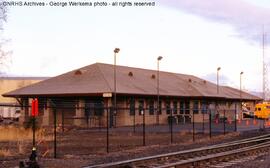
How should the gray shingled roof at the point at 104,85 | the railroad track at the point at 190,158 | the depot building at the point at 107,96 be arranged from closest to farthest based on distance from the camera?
the railroad track at the point at 190,158 < the depot building at the point at 107,96 < the gray shingled roof at the point at 104,85

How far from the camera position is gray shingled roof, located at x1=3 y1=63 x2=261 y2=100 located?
5003cm

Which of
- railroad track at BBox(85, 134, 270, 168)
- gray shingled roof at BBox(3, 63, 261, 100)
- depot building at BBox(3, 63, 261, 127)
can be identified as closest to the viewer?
railroad track at BBox(85, 134, 270, 168)

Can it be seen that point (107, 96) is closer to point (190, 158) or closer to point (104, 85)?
point (104, 85)

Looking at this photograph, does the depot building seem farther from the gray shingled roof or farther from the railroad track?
the railroad track

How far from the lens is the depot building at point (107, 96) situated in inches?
1929

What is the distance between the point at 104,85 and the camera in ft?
164

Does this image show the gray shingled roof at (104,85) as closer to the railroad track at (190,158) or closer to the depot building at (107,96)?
the depot building at (107,96)

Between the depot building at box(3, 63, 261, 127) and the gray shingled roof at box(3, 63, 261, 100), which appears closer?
the depot building at box(3, 63, 261, 127)

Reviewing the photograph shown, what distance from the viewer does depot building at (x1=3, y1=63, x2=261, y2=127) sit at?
4900cm

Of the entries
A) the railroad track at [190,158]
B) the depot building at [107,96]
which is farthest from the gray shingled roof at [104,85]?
the railroad track at [190,158]

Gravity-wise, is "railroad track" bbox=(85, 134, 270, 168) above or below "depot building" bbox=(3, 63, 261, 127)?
below

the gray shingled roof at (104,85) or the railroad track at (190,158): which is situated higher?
the gray shingled roof at (104,85)

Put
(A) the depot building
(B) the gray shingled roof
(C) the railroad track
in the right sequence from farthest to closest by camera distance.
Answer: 1. (B) the gray shingled roof
2. (A) the depot building
3. (C) the railroad track

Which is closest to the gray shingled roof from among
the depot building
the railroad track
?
the depot building
